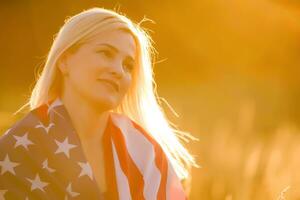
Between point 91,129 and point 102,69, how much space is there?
1.12 feet

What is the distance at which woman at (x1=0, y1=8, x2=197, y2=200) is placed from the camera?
3467 millimetres

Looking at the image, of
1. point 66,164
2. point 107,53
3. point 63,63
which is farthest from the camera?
point 63,63

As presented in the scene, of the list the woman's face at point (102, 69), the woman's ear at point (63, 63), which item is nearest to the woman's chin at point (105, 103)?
the woman's face at point (102, 69)

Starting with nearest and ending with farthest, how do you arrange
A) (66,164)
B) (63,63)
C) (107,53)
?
(66,164)
(107,53)
(63,63)

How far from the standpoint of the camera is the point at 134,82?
3.95 metres

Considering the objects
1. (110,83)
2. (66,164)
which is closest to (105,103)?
(110,83)

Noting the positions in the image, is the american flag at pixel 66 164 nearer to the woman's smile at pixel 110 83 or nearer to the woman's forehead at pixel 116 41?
the woman's smile at pixel 110 83

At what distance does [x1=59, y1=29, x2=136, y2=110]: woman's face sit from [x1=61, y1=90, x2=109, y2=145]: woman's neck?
32 mm

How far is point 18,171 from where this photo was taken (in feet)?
11.3

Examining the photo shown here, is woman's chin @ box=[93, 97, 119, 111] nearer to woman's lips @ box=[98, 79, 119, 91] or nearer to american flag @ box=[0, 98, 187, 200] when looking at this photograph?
woman's lips @ box=[98, 79, 119, 91]

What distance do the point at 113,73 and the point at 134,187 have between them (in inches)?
23.8

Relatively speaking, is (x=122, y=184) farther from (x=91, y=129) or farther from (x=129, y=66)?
(x=129, y=66)

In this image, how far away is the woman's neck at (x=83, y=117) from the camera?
3666 millimetres

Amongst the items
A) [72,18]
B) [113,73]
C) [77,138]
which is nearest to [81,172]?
[77,138]
